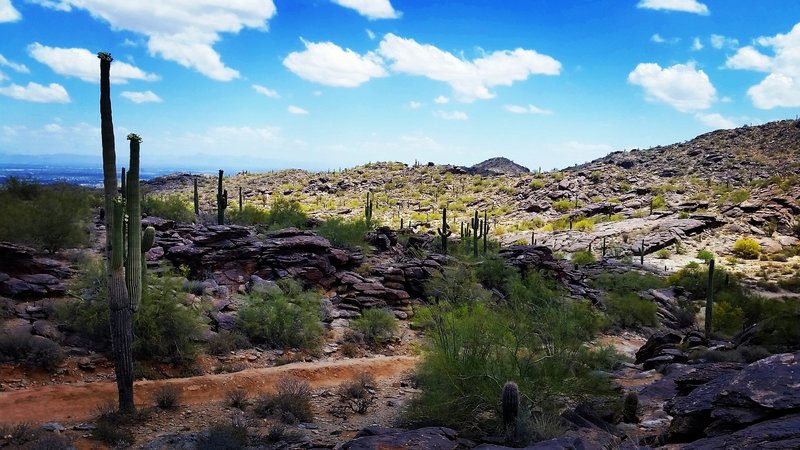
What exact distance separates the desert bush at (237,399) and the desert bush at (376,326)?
641 cm

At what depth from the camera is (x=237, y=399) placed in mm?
12578

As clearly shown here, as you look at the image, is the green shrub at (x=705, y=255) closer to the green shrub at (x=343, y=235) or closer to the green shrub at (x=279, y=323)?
the green shrub at (x=343, y=235)

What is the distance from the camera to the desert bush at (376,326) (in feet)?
61.9

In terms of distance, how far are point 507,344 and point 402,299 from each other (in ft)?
35.3

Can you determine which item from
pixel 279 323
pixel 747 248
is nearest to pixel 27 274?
pixel 279 323

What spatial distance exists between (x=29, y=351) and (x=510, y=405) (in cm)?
1077

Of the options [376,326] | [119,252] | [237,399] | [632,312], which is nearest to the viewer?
[119,252]

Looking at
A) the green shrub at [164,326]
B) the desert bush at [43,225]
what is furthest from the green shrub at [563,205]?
the green shrub at [164,326]

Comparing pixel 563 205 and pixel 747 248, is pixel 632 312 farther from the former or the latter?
pixel 563 205

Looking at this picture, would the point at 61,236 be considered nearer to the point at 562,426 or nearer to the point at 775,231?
the point at 562,426

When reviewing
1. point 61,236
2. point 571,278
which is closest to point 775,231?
point 571,278

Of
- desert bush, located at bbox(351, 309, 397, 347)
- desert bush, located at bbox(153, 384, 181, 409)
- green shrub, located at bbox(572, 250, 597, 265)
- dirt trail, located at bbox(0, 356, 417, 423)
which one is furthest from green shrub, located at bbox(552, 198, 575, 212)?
desert bush, located at bbox(153, 384, 181, 409)

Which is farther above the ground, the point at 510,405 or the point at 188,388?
the point at 510,405

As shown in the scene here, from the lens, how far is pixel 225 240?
74.6ft
